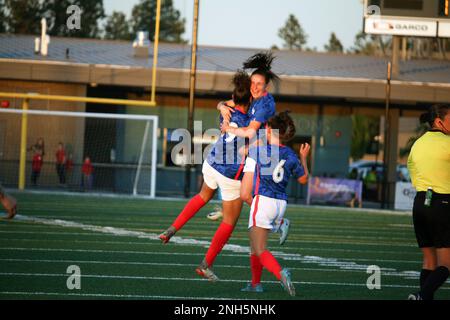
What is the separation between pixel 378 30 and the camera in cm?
2884

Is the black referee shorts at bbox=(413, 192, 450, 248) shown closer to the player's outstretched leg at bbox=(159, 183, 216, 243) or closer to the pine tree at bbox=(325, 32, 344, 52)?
the player's outstretched leg at bbox=(159, 183, 216, 243)

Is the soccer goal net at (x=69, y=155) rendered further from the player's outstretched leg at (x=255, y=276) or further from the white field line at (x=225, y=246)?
the player's outstretched leg at (x=255, y=276)

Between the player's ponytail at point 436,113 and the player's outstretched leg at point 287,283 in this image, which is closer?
the player's outstretched leg at point 287,283

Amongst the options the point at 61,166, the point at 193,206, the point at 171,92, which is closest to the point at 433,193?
the point at 193,206

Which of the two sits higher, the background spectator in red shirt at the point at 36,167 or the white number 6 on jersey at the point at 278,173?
the white number 6 on jersey at the point at 278,173

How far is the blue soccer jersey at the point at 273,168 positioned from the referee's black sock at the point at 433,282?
1.49 meters

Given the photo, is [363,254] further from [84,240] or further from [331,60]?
[331,60]

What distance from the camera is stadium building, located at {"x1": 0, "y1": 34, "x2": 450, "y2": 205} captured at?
103ft

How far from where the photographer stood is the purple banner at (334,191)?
2817 cm

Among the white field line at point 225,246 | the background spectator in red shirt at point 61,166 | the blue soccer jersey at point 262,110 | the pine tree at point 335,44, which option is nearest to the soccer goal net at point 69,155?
the background spectator in red shirt at point 61,166

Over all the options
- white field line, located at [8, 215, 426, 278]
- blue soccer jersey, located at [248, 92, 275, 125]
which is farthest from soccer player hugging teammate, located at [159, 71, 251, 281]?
white field line, located at [8, 215, 426, 278]

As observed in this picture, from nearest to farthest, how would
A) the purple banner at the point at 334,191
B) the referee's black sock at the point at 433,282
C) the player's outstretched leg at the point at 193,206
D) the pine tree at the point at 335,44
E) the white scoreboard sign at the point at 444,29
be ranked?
the referee's black sock at the point at 433,282 < the player's outstretched leg at the point at 193,206 < the purple banner at the point at 334,191 < the white scoreboard sign at the point at 444,29 < the pine tree at the point at 335,44

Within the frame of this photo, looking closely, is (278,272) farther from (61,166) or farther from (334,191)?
(61,166)

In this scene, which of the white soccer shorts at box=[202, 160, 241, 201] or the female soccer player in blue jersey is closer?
the female soccer player in blue jersey
